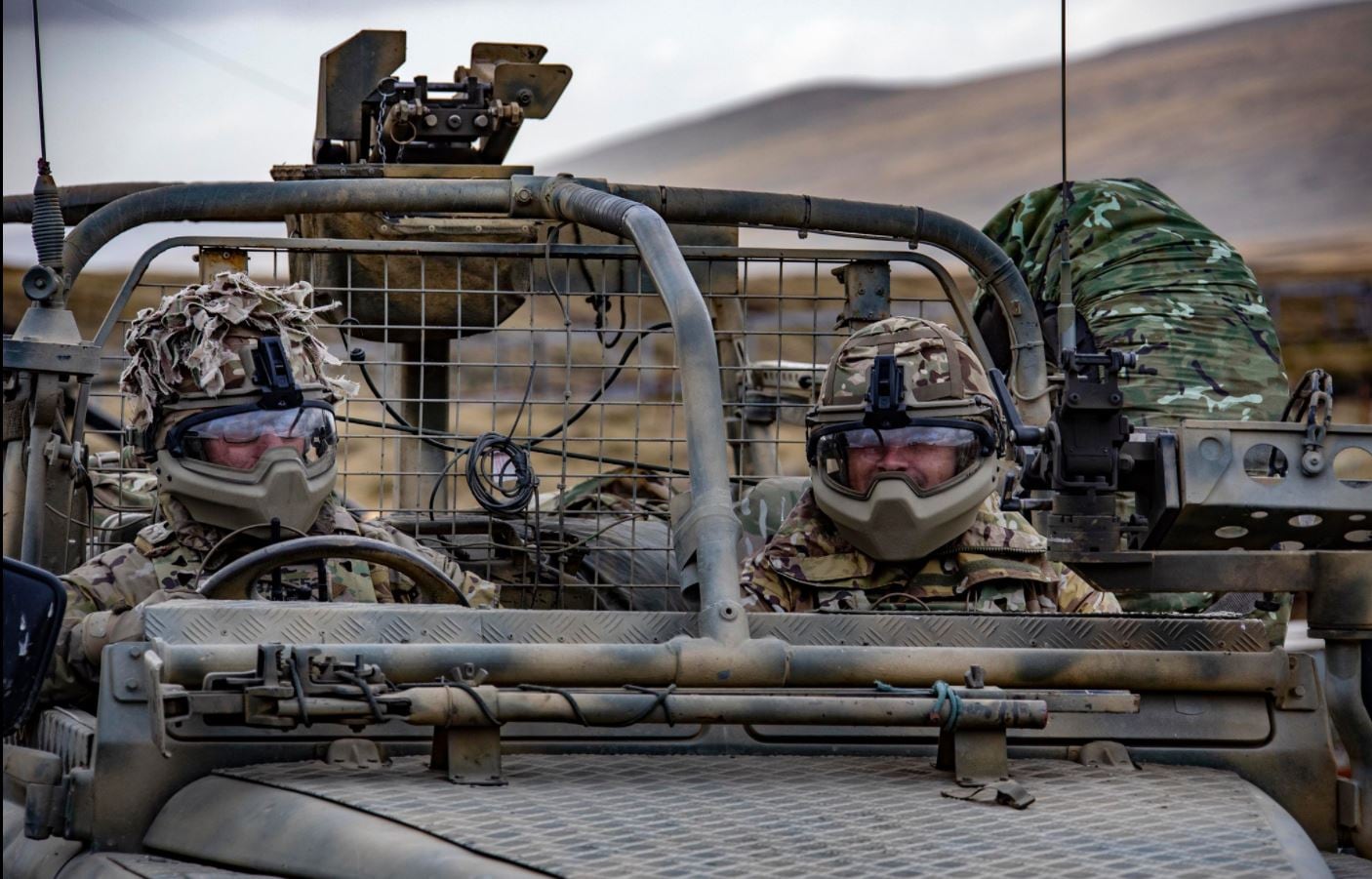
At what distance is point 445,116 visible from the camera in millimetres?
5844

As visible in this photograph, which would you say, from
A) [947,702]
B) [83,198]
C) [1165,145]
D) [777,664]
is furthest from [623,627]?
[1165,145]

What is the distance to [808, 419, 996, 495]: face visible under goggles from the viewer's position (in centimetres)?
452

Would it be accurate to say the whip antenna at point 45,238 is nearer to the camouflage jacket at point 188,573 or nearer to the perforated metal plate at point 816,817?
the camouflage jacket at point 188,573

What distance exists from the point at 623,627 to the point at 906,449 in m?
1.04

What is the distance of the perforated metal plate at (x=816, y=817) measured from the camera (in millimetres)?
2818

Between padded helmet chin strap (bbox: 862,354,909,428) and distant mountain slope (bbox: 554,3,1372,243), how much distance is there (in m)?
18.1

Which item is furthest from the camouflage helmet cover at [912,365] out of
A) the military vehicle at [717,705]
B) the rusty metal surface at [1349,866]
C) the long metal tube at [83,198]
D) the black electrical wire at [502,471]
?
the long metal tube at [83,198]

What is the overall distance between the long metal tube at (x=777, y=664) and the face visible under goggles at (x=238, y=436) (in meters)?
1.22

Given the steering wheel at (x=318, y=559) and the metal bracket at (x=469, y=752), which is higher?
the steering wheel at (x=318, y=559)

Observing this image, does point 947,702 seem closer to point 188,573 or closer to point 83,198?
point 188,573

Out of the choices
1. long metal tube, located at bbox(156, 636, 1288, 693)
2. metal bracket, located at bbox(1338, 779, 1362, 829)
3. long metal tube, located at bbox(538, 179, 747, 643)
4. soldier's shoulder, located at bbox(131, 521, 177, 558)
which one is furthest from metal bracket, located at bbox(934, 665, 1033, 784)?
soldier's shoulder, located at bbox(131, 521, 177, 558)

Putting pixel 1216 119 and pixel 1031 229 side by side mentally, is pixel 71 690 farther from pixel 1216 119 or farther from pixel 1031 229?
pixel 1216 119

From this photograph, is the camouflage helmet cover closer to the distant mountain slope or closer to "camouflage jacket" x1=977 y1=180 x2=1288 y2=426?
"camouflage jacket" x1=977 y1=180 x2=1288 y2=426

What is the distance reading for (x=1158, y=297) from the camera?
19.7ft
